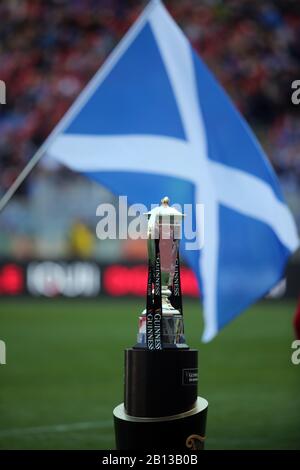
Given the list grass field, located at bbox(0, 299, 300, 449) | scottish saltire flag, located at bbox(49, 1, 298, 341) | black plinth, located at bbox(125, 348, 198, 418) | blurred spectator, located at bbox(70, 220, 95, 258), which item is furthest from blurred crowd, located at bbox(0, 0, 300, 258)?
black plinth, located at bbox(125, 348, 198, 418)

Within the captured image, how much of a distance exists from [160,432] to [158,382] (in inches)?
5.5

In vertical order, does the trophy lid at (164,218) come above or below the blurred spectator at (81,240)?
below

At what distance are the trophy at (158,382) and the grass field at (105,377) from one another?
1.74m

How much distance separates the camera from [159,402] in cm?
283

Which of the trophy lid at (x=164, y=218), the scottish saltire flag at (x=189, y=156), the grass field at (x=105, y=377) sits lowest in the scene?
the grass field at (x=105, y=377)

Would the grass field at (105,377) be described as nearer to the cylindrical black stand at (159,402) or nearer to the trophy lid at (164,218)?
the cylindrical black stand at (159,402)

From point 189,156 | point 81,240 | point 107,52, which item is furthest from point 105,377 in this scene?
point 107,52

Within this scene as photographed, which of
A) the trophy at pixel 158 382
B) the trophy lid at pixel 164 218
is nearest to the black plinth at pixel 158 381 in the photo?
the trophy at pixel 158 382

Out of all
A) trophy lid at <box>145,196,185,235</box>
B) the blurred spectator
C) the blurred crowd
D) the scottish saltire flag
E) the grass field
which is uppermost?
the blurred crowd

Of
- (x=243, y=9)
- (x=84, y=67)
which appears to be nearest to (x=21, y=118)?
(x=84, y=67)

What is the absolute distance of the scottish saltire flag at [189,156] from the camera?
419 cm

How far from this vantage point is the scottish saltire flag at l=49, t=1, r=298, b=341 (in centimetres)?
419

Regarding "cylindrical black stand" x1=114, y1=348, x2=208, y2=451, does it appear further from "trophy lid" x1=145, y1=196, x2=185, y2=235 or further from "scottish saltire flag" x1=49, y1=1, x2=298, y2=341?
"scottish saltire flag" x1=49, y1=1, x2=298, y2=341

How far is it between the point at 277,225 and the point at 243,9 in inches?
550
